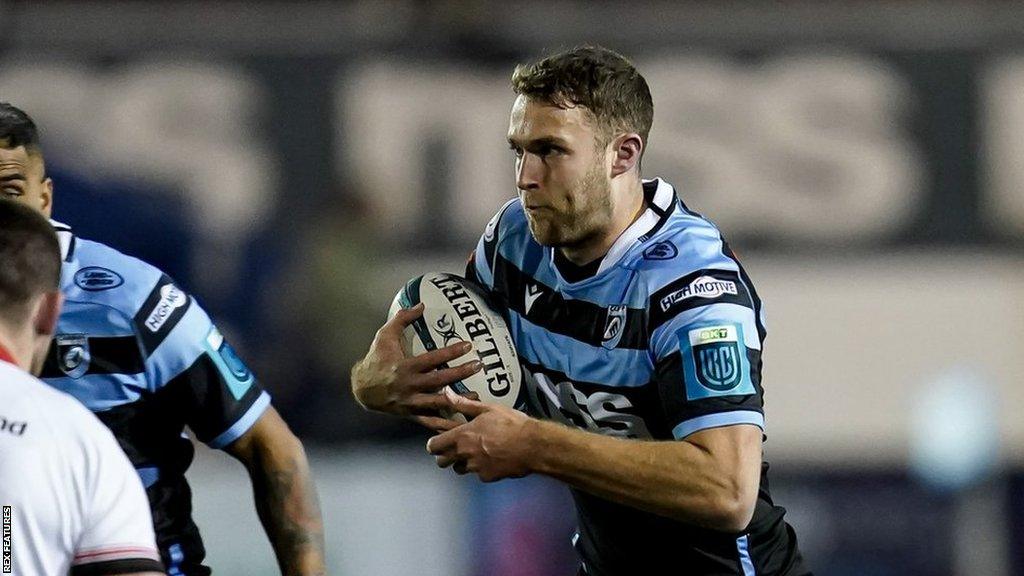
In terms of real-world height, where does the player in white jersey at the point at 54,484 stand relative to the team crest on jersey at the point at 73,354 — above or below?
above

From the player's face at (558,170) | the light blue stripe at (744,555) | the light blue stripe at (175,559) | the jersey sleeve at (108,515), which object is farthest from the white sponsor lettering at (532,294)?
the jersey sleeve at (108,515)

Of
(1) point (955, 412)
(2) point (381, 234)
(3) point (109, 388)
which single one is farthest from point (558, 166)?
(1) point (955, 412)

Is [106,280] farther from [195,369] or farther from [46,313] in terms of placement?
[46,313]

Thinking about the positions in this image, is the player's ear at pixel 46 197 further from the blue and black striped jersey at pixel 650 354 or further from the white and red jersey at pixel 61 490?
the white and red jersey at pixel 61 490

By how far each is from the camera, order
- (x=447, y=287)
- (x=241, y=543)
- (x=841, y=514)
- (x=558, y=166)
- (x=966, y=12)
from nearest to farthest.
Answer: (x=558, y=166) → (x=447, y=287) → (x=241, y=543) → (x=841, y=514) → (x=966, y=12)

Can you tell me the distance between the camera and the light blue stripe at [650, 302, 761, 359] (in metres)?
3.87

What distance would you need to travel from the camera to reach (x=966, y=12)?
32.5ft

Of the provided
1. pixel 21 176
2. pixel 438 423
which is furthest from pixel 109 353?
pixel 438 423

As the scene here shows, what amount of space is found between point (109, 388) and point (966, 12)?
7.10m

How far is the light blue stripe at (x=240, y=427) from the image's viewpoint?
4.28 meters

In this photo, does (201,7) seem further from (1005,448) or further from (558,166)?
(558,166)

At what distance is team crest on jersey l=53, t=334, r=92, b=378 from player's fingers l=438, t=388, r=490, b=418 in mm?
912

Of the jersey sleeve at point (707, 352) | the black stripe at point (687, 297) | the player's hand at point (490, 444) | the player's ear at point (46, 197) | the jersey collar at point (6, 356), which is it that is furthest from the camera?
the player's ear at point (46, 197)

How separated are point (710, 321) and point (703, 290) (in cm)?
10
